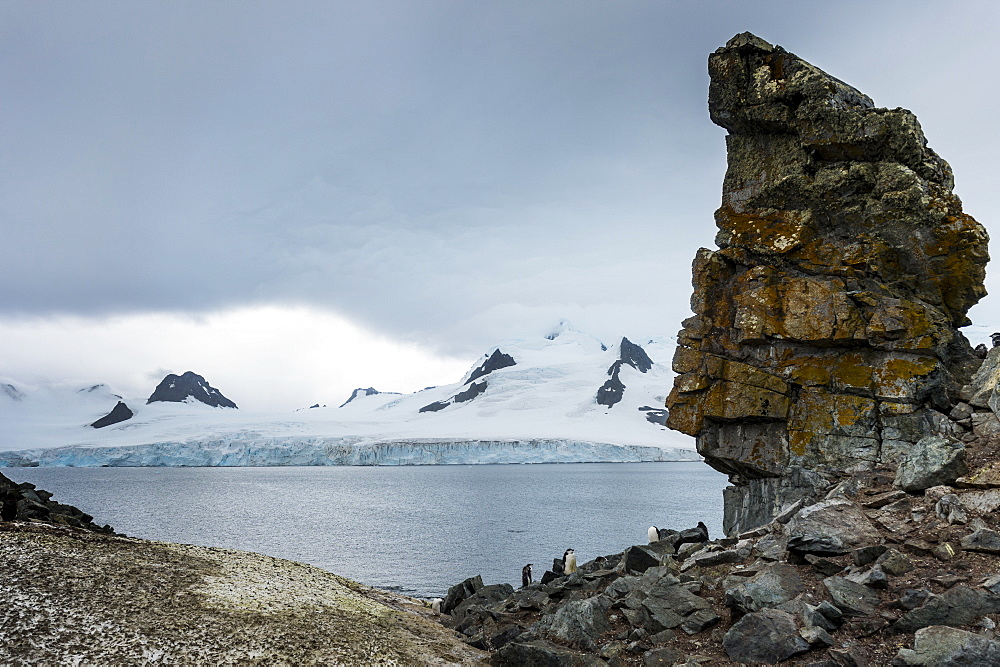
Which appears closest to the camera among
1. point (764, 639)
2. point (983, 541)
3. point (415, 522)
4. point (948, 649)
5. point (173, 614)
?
point (948, 649)

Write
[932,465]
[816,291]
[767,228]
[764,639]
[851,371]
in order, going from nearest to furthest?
[764,639] < [932,465] < [851,371] < [816,291] < [767,228]

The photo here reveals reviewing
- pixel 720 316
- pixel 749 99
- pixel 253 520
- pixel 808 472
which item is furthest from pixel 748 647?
pixel 253 520

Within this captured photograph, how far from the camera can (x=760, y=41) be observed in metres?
19.6

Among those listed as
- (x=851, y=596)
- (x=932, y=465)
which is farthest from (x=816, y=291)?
(x=851, y=596)

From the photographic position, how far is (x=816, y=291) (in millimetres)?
17500

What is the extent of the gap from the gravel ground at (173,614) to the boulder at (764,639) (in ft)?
17.3

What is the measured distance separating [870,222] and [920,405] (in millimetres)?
5038

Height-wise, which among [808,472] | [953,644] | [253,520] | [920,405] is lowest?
[253,520]

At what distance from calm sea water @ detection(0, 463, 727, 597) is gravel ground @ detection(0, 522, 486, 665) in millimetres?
17363

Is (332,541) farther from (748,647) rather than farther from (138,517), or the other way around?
(748,647)

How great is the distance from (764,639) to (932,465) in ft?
19.5

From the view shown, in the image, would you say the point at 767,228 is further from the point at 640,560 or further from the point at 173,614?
the point at 173,614

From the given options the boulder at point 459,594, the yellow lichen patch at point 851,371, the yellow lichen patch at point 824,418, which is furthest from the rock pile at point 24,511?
the yellow lichen patch at point 851,371

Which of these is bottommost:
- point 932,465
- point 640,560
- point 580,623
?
point 580,623
